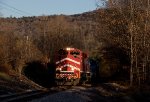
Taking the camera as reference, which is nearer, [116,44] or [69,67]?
[69,67]

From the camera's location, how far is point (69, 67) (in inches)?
1626

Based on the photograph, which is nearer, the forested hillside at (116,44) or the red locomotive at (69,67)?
the forested hillside at (116,44)

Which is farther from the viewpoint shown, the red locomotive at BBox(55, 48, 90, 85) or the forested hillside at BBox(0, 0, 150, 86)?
the red locomotive at BBox(55, 48, 90, 85)

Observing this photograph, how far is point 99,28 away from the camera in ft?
163

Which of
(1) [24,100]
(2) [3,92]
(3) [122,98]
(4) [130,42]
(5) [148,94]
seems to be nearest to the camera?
(1) [24,100]

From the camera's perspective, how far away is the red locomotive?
40.8 metres

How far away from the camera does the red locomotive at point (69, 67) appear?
4075 centimetres

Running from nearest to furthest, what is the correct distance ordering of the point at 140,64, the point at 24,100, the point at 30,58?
the point at 24,100, the point at 140,64, the point at 30,58

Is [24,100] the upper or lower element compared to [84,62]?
lower

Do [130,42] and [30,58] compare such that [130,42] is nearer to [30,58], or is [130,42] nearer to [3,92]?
[3,92]

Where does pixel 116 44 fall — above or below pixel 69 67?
above

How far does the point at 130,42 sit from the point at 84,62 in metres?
6.52

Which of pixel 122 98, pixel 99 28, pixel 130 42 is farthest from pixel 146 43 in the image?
pixel 122 98

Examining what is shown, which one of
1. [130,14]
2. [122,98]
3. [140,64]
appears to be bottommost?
[122,98]
